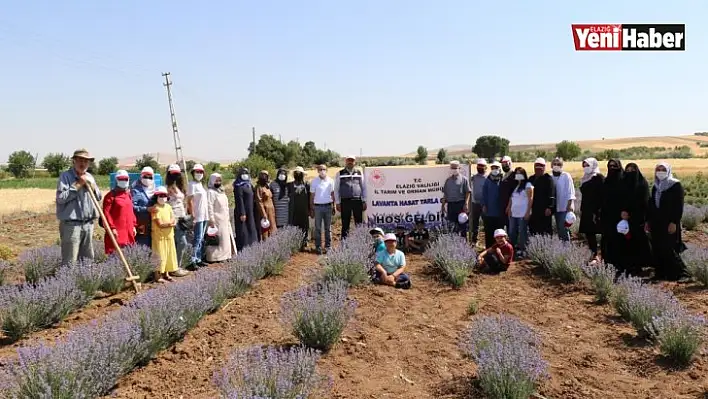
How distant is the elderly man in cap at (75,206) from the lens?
6.25 m

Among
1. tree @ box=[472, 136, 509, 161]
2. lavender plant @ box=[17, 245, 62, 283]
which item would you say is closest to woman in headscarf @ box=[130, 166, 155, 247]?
lavender plant @ box=[17, 245, 62, 283]

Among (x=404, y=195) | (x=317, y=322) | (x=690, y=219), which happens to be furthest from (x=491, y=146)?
(x=317, y=322)

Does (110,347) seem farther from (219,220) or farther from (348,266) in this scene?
(219,220)

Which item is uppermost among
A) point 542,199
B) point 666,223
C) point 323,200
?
point 323,200

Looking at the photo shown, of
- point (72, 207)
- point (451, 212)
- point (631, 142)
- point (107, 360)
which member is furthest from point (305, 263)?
point (631, 142)

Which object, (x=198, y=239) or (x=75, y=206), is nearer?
(x=75, y=206)

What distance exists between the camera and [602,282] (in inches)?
240

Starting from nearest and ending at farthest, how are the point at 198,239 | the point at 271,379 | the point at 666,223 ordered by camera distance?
the point at 271,379, the point at 666,223, the point at 198,239

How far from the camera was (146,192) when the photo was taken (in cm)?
739

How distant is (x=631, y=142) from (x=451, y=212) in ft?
420

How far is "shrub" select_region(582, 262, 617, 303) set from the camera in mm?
6027

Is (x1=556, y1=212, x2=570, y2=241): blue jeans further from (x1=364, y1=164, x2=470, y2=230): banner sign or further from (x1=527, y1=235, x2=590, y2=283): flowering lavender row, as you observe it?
(x1=364, y1=164, x2=470, y2=230): banner sign

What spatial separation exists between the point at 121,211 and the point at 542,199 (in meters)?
5.97

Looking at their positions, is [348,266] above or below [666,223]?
below
